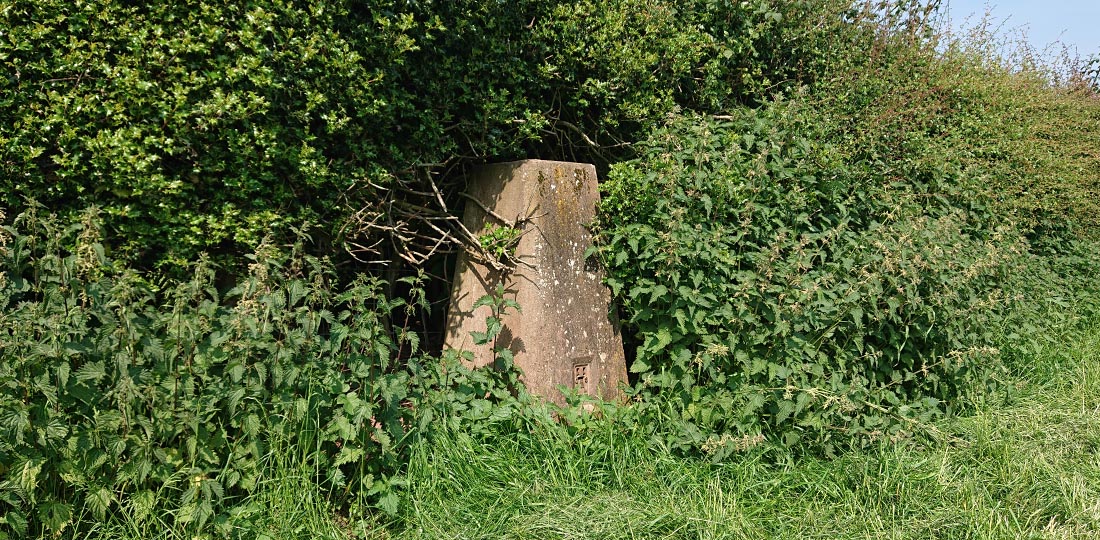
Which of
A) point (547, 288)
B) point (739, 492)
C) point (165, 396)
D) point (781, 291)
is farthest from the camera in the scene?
point (547, 288)

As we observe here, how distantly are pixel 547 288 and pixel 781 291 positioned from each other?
1.22 meters

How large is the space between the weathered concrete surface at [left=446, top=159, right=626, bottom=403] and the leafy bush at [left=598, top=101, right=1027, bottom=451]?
18 centimetres

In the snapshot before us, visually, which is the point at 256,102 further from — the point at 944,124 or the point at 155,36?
the point at 944,124

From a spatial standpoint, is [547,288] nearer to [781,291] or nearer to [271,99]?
[781,291]

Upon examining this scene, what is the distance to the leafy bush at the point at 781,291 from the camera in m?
3.58

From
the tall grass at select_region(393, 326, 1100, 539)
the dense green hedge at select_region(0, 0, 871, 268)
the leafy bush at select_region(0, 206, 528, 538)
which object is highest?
the dense green hedge at select_region(0, 0, 871, 268)

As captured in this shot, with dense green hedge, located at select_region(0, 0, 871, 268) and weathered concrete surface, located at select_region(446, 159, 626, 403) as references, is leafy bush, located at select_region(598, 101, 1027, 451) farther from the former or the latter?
dense green hedge, located at select_region(0, 0, 871, 268)

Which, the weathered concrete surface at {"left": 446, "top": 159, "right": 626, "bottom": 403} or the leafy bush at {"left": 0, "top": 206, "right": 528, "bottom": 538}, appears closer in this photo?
the leafy bush at {"left": 0, "top": 206, "right": 528, "bottom": 538}

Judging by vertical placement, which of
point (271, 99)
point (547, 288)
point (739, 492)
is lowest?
point (739, 492)

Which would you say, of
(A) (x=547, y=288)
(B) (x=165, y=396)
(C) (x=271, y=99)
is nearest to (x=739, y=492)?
(A) (x=547, y=288)

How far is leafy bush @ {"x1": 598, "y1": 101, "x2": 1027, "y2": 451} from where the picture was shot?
11.8 ft

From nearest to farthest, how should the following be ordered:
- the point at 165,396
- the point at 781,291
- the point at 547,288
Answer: the point at 165,396 < the point at 781,291 < the point at 547,288

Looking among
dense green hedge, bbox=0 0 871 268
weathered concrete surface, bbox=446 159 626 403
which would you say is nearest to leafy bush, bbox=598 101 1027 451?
weathered concrete surface, bbox=446 159 626 403

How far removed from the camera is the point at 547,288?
3.91m
